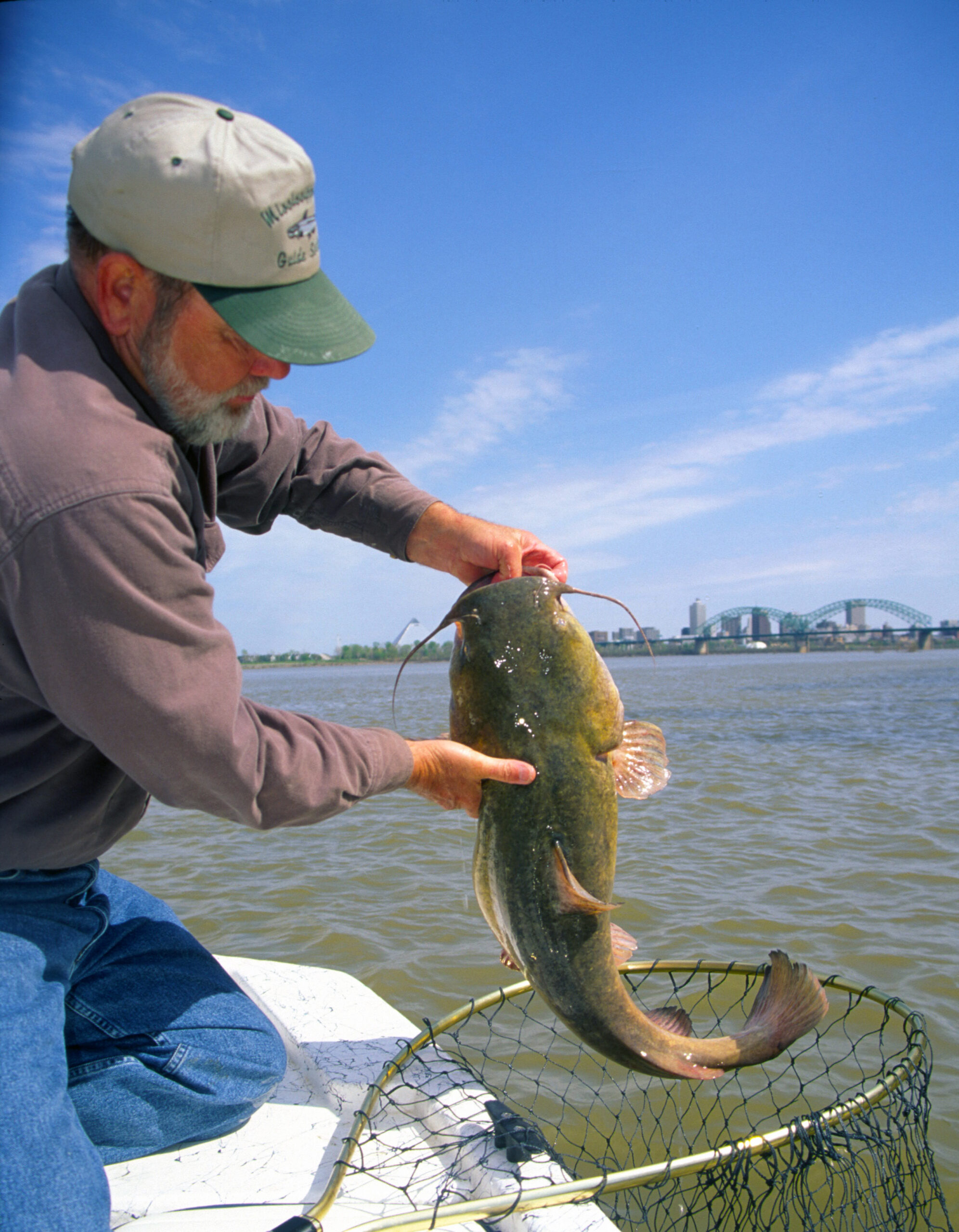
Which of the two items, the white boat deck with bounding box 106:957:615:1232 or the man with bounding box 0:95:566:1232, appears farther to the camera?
the white boat deck with bounding box 106:957:615:1232

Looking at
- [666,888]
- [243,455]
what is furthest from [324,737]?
[666,888]

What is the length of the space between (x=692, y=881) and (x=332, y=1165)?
4272 mm

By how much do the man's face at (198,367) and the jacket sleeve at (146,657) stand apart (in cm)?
28

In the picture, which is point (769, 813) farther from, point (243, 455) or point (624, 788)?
point (243, 455)

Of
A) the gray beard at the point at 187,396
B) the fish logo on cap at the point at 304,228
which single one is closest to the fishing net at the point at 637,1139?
the gray beard at the point at 187,396

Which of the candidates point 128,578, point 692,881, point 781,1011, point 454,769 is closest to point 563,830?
point 454,769

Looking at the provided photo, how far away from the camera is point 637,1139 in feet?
10.7

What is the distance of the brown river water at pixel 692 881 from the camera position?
4.73 meters

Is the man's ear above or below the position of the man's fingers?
above

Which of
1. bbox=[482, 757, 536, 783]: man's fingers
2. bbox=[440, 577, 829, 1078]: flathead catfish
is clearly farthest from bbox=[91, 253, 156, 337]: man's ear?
bbox=[482, 757, 536, 783]: man's fingers

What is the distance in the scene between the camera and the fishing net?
2217 mm

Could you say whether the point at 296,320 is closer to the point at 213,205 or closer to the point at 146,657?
the point at 213,205

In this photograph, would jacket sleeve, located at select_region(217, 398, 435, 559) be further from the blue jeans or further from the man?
the blue jeans

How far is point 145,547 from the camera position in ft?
5.35
